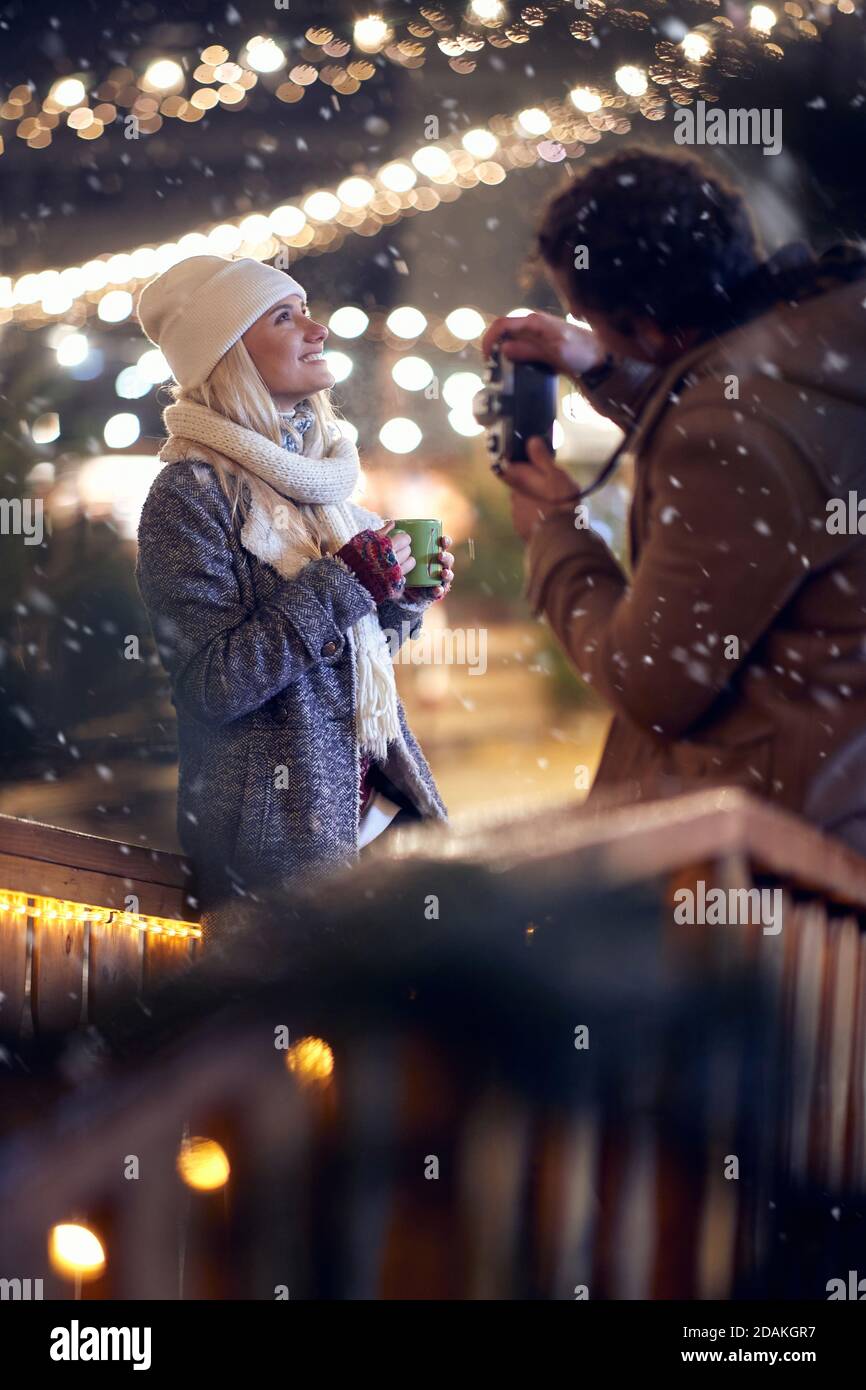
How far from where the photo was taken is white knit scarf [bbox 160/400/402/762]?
4.76ft

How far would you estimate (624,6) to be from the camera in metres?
2.29

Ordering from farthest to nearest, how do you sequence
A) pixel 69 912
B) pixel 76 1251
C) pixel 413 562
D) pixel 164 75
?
pixel 164 75, pixel 413 562, pixel 69 912, pixel 76 1251

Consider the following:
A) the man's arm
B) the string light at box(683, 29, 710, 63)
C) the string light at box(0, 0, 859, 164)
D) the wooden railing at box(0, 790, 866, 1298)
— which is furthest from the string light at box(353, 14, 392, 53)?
the wooden railing at box(0, 790, 866, 1298)

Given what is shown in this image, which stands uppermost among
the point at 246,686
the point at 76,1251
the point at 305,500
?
the point at 305,500

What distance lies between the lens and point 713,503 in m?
1.40

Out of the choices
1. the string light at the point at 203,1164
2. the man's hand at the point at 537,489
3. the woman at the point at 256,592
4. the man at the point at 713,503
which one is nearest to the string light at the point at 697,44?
the man at the point at 713,503

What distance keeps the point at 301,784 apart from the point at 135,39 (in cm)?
192

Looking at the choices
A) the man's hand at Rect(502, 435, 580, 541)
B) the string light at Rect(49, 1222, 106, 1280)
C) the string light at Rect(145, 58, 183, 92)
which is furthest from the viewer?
the string light at Rect(145, 58, 183, 92)

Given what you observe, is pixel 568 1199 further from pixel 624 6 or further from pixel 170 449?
pixel 624 6

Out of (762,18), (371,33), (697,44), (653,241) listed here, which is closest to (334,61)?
(371,33)

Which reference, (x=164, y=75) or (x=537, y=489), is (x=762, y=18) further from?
(x=164, y=75)

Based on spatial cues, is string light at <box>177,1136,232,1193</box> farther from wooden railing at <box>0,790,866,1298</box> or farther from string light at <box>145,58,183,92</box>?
string light at <box>145,58,183,92</box>

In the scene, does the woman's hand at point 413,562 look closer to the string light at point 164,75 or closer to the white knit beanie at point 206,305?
the white knit beanie at point 206,305

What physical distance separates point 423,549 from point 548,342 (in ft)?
1.26
